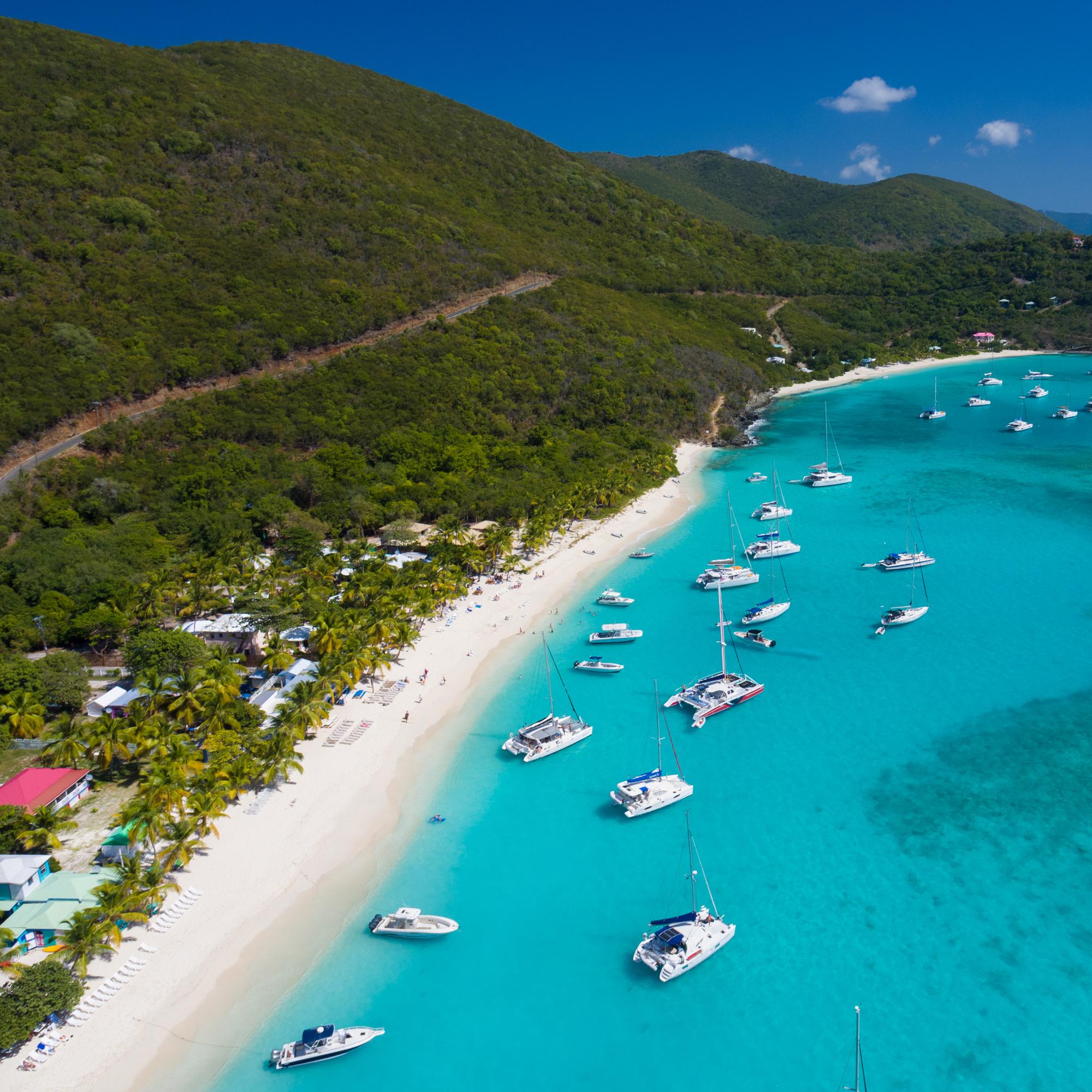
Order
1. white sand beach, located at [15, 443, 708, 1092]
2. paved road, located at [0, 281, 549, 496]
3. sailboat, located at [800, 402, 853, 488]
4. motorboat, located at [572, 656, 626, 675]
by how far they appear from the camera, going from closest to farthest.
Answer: white sand beach, located at [15, 443, 708, 1092] → motorboat, located at [572, 656, 626, 675] → paved road, located at [0, 281, 549, 496] → sailboat, located at [800, 402, 853, 488]

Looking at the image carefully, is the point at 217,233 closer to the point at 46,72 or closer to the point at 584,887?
the point at 46,72

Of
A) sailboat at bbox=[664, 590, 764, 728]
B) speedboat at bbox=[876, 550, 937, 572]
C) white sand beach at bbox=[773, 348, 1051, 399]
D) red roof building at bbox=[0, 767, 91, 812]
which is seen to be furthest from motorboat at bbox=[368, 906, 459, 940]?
white sand beach at bbox=[773, 348, 1051, 399]

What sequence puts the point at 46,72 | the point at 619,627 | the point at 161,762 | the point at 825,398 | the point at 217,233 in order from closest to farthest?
the point at 161,762
the point at 619,627
the point at 217,233
the point at 46,72
the point at 825,398

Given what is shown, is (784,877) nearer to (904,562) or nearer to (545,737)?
(545,737)

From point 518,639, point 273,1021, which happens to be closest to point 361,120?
point 518,639

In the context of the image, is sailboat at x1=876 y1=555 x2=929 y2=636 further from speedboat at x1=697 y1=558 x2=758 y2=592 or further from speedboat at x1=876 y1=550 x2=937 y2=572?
speedboat at x1=697 y1=558 x2=758 y2=592

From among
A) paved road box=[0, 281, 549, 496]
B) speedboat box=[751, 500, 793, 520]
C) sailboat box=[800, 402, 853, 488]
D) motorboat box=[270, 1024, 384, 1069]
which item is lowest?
motorboat box=[270, 1024, 384, 1069]

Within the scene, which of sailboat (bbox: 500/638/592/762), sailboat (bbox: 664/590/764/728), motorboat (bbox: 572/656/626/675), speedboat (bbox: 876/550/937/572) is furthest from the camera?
speedboat (bbox: 876/550/937/572)
